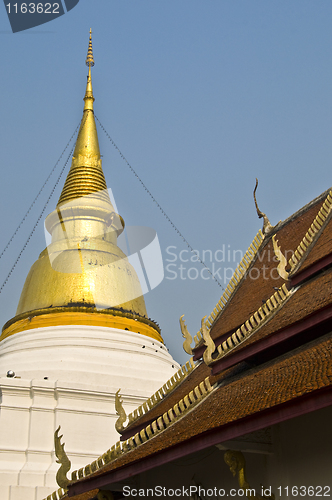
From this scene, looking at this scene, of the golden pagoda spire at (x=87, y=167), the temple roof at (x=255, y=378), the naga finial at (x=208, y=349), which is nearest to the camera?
the temple roof at (x=255, y=378)

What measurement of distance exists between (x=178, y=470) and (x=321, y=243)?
3436mm

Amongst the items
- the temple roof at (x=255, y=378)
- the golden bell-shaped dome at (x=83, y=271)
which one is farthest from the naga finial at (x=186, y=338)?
the golden bell-shaped dome at (x=83, y=271)

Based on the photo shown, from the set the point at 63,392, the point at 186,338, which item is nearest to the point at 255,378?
the point at 186,338

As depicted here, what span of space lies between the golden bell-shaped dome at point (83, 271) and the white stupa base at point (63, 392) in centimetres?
56

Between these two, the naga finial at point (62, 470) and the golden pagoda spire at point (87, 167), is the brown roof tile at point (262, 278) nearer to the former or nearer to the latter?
the naga finial at point (62, 470)

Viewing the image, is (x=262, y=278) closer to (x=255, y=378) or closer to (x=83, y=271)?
(x=255, y=378)

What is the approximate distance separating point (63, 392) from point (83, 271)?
12.9 feet

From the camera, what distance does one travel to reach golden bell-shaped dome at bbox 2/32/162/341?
16.7 m

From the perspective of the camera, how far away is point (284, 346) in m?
7.12

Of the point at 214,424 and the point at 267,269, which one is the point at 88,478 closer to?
the point at 214,424

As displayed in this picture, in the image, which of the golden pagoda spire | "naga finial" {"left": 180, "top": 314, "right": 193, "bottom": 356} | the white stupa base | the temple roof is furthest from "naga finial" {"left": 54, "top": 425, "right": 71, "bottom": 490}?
the golden pagoda spire

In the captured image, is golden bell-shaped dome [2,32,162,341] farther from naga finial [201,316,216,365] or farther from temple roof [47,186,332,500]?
naga finial [201,316,216,365]

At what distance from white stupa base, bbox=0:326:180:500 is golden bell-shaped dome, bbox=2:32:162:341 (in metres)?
0.56

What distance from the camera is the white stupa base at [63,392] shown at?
525 inches
